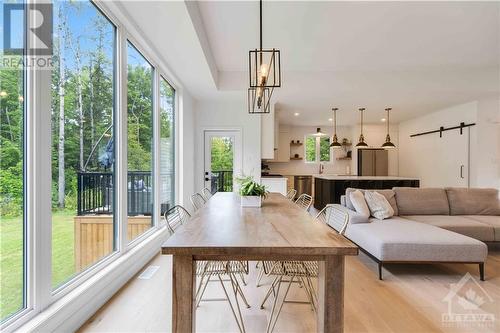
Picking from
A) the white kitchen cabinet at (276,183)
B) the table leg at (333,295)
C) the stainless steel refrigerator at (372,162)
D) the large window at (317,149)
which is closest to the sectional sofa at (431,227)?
the table leg at (333,295)

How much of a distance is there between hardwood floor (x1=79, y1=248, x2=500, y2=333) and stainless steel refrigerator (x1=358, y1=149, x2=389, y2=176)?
17.7 ft

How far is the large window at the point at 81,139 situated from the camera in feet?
6.27

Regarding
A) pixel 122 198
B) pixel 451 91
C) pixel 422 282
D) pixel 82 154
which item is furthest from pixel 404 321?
pixel 451 91

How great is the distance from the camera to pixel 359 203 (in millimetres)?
3693

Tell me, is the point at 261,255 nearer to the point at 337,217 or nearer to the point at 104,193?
the point at 337,217

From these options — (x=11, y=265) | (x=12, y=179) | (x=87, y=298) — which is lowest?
(x=87, y=298)

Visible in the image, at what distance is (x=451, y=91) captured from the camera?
193 inches

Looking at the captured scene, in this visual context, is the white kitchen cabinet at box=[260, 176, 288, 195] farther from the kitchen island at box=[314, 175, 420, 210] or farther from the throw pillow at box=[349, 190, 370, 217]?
the throw pillow at box=[349, 190, 370, 217]

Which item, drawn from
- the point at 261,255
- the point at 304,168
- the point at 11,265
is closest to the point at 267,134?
the point at 304,168

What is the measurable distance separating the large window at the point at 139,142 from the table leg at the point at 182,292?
6.09ft

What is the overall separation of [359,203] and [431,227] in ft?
2.84

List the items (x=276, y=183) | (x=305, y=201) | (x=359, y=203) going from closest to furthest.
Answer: (x=305, y=201), (x=359, y=203), (x=276, y=183)

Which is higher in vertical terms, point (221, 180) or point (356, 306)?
point (221, 180)
